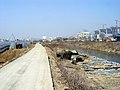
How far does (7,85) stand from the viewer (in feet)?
54.7

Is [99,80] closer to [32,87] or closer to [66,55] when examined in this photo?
[32,87]

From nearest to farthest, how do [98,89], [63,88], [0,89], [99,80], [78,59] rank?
[0,89], [63,88], [98,89], [99,80], [78,59]

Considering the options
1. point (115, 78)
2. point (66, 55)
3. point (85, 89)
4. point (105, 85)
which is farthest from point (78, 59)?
point (85, 89)

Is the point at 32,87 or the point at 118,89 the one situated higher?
the point at 32,87

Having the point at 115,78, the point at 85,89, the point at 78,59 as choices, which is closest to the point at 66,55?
the point at 78,59

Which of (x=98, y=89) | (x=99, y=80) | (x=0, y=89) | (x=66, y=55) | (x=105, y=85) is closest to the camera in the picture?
(x=0, y=89)

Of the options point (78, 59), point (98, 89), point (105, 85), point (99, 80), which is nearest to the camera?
point (98, 89)

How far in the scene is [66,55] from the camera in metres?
52.4

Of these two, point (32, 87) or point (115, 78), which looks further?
point (115, 78)

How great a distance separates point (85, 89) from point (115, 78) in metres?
9.25

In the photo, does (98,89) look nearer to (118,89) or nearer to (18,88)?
(118,89)

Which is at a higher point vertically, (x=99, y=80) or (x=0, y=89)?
(x=0, y=89)

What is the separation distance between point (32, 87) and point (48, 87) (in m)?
0.98

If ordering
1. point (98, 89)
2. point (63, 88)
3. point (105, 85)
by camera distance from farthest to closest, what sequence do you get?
point (105, 85), point (98, 89), point (63, 88)
